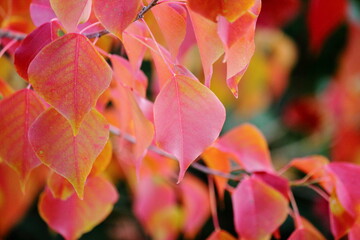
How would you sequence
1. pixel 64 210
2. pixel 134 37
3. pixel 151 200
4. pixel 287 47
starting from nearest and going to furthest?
pixel 134 37 → pixel 64 210 → pixel 151 200 → pixel 287 47

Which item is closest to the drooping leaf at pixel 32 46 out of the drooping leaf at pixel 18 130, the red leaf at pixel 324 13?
the drooping leaf at pixel 18 130

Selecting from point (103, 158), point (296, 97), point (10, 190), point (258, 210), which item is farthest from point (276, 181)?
point (296, 97)

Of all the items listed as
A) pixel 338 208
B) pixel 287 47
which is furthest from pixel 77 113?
pixel 287 47

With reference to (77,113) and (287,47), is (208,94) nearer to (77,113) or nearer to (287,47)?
(77,113)

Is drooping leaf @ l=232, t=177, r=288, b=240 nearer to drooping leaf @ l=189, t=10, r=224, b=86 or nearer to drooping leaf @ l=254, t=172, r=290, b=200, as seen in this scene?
drooping leaf @ l=254, t=172, r=290, b=200

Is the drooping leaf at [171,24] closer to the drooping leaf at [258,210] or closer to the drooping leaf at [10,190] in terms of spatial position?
the drooping leaf at [258,210]

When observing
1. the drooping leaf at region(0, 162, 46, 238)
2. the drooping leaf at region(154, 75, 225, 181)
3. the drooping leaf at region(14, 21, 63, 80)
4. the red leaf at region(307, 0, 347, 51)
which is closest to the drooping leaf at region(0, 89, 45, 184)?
the drooping leaf at region(14, 21, 63, 80)
